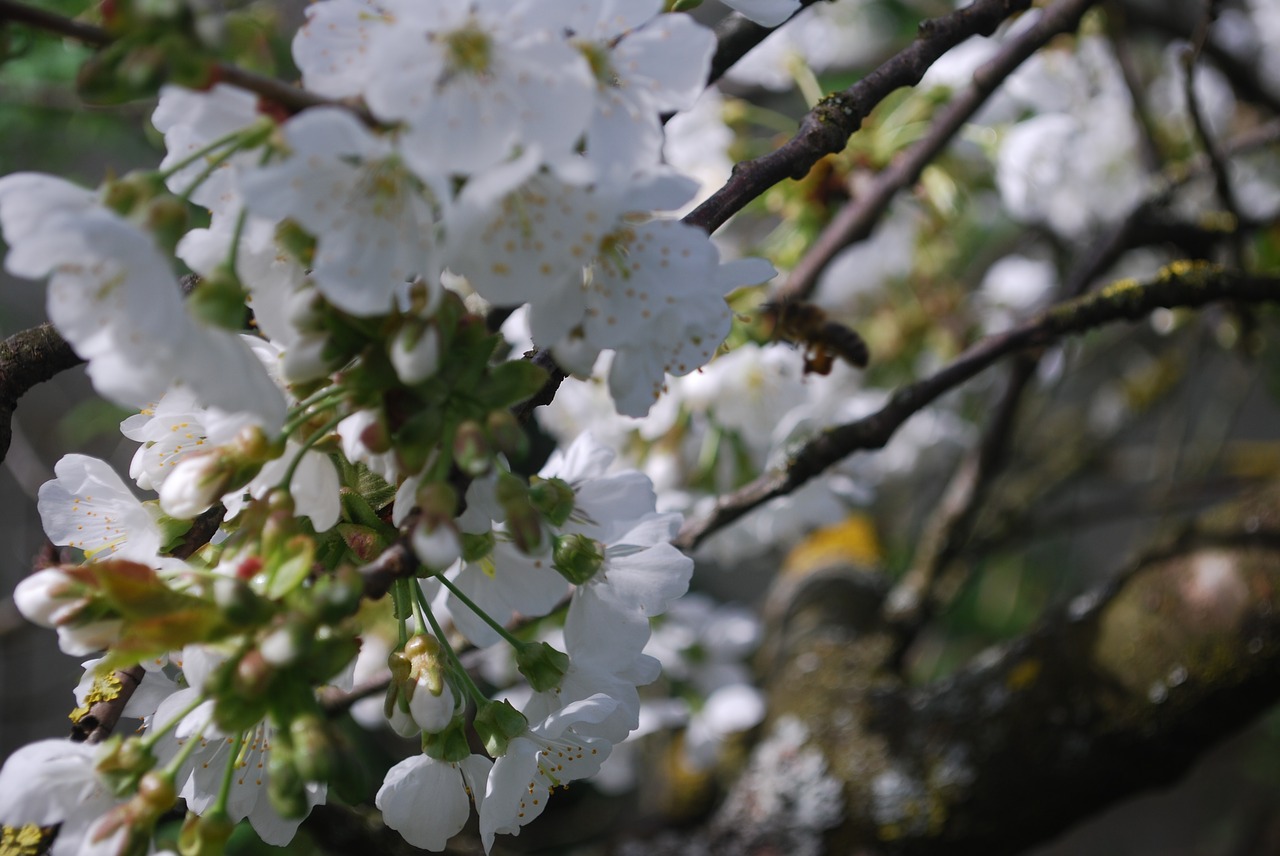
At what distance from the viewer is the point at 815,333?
3.66 feet

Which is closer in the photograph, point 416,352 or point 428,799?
point 416,352

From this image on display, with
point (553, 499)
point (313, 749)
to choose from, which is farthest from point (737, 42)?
point (313, 749)

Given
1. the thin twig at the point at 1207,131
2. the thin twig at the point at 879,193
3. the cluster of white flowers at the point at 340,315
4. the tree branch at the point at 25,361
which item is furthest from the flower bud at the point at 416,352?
the thin twig at the point at 1207,131

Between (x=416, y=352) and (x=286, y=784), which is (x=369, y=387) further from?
(x=286, y=784)

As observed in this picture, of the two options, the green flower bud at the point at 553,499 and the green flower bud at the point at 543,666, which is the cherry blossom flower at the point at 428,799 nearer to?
the green flower bud at the point at 543,666

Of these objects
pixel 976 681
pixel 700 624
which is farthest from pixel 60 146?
pixel 976 681

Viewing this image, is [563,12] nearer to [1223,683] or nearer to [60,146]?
[1223,683]

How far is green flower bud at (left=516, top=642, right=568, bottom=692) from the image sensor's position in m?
0.76

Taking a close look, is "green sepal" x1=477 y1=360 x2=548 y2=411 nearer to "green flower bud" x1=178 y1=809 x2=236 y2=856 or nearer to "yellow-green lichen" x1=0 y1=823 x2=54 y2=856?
"green flower bud" x1=178 y1=809 x2=236 y2=856

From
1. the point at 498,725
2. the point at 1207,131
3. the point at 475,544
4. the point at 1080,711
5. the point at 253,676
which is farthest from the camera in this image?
the point at 1207,131

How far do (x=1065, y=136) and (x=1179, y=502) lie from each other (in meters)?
0.78

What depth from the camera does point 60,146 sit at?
201cm

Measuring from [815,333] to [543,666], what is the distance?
55cm

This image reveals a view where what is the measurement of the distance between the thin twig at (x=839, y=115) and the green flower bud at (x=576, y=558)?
0.85 ft
